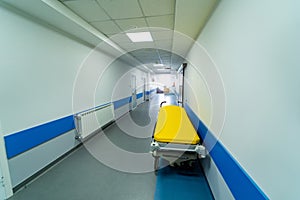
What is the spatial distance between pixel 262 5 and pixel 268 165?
3.66 feet

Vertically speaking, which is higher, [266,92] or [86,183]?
[266,92]

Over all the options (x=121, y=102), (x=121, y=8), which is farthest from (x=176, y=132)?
(x=121, y=102)

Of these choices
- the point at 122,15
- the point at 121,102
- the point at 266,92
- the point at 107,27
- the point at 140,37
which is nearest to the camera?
the point at 266,92

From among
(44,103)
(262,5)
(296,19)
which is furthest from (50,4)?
(296,19)

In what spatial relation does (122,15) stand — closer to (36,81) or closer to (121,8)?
(121,8)

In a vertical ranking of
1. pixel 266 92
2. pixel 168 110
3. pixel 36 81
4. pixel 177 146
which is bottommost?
pixel 177 146

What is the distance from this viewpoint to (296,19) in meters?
0.72

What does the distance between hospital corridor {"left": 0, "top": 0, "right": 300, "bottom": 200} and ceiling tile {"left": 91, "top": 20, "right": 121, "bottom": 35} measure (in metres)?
0.02

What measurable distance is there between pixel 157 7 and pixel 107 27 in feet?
4.38

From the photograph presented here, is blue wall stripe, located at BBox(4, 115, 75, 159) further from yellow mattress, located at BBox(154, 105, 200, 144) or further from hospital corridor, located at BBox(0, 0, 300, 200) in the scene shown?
yellow mattress, located at BBox(154, 105, 200, 144)

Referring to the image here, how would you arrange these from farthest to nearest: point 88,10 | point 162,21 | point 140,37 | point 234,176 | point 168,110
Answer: point 168,110 → point 140,37 → point 162,21 → point 88,10 → point 234,176

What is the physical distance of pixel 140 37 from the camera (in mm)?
3752

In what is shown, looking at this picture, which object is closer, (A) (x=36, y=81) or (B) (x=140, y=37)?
(A) (x=36, y=81)

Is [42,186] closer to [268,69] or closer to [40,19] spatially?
[40,19]
